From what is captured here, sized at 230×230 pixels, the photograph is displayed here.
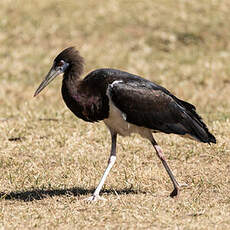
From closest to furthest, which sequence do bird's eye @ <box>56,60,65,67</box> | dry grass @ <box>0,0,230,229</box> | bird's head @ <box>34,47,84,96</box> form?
dry grass @ <box>0,0,230,229</box>
bird's head @ <box>34,47,84,96</box>
bird's eye @ <box>56,60,65,67</box>

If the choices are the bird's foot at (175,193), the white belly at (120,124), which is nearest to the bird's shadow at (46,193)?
the bird's foot at (175,193)

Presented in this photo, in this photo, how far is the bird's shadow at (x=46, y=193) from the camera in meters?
6.09

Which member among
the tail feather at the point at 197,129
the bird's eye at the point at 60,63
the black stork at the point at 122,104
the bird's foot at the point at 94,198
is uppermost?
the bird's eye at the point at 60,63

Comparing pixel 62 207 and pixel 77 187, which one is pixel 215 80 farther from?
pixel 62 207

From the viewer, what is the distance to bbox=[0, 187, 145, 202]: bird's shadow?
20.0ft

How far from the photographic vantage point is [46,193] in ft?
20.3

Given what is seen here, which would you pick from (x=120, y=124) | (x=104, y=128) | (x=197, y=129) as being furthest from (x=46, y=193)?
(x=104, y=128)

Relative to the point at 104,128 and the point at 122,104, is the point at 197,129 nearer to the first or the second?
the point at 122,104

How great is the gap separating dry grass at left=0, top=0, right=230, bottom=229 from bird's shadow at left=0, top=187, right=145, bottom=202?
15 millimetres

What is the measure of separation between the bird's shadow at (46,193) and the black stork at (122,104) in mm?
312

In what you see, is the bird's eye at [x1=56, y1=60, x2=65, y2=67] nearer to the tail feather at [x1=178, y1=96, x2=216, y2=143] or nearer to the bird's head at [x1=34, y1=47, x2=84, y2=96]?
the bird's head at [x1=34, y1=47, x2=84, y2=96]

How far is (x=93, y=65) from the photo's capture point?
45.1 feet

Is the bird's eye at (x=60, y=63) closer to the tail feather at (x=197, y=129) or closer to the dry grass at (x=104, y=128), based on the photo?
the dry grass at (x=104, y=128)

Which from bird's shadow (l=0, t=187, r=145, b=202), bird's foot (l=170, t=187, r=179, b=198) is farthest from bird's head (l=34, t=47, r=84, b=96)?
bird's foot (l=170, t=187, r=179, b=198)
